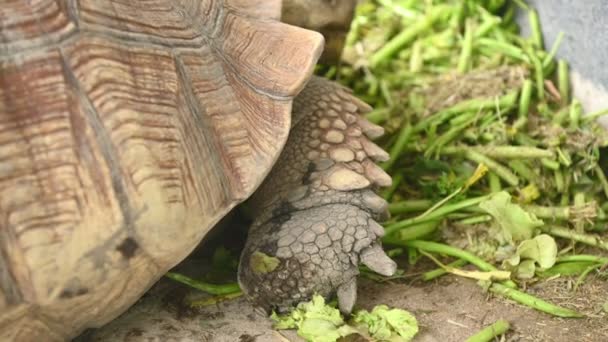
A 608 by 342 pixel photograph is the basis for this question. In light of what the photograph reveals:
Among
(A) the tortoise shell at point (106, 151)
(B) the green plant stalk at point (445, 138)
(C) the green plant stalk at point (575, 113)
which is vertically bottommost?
(B) the green plant stalk at point (445, 138)

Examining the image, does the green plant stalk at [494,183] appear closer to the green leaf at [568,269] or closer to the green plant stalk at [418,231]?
the green plant stalk at [418,231]

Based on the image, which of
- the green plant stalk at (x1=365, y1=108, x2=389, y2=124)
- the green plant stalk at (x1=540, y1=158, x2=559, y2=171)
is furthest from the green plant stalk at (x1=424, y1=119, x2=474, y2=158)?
the green plant stalk at (x1=540, y1=158, x2=559, y2=171)

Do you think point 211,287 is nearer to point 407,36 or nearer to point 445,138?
point 445,138

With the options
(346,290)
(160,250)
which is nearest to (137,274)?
(160,250)

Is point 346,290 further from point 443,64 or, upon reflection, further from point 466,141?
point 443,64

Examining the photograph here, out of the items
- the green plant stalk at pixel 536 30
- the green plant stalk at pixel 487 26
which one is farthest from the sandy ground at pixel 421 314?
the green plant stalk at pixel 487 26

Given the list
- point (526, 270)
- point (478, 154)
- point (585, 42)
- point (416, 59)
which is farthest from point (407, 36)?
point (526, 270)
